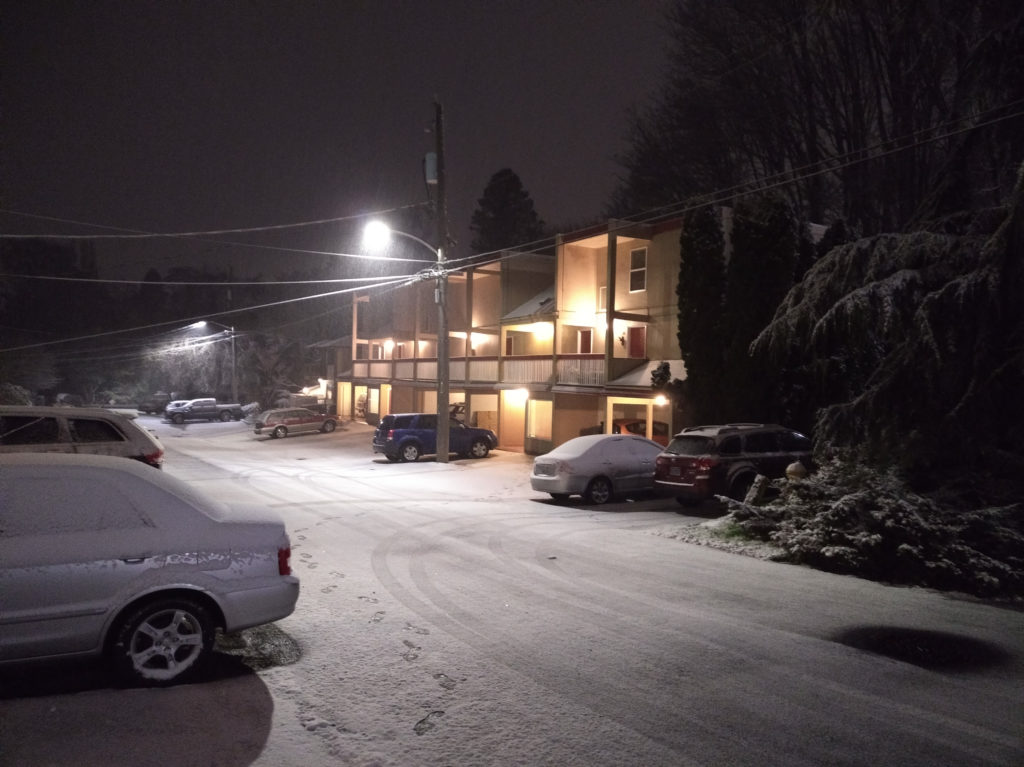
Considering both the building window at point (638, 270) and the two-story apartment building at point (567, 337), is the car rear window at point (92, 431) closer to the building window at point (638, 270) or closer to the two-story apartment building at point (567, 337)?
the two-story apartment building at point (567, 337)

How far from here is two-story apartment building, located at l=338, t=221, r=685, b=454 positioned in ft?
83.5

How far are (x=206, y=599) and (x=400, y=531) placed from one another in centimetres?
681

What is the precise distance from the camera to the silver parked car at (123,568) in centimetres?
509

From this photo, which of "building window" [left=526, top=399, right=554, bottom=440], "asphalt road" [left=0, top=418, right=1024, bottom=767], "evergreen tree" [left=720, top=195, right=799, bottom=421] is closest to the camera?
"asphalt road" [left=0, top=418, right=1024, bottom=767]

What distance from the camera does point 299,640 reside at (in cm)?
671

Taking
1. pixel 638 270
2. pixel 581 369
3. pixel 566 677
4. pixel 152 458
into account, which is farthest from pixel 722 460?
pixel 638 270

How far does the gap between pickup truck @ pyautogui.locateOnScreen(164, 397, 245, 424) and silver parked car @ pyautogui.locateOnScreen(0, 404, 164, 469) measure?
138 feet

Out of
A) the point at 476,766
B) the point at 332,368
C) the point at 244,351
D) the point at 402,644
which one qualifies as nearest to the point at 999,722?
the point at 476,766

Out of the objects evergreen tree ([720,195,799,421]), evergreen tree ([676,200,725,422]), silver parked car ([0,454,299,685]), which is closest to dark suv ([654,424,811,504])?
evergreen tree ([720,195,799,421])

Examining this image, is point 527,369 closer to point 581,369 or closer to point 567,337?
point 567,337

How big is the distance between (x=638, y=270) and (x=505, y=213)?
141 feet

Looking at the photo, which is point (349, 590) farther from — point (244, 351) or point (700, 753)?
point (244, 351)

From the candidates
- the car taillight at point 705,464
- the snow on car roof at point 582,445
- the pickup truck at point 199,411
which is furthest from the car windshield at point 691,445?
the pickup truck at point 199,411

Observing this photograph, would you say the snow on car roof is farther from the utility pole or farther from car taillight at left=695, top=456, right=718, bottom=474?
the utility pole
